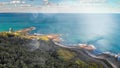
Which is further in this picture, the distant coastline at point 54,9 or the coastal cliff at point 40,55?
the distant coastline at point 54,9

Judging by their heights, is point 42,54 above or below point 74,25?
above

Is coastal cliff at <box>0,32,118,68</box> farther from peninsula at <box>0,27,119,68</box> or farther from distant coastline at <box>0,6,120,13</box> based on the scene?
distant coastline at <box>0,6,120,13</box>

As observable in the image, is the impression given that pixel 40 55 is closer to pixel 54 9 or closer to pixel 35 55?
pixel 35 55

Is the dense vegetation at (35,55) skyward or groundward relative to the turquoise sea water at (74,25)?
skyward

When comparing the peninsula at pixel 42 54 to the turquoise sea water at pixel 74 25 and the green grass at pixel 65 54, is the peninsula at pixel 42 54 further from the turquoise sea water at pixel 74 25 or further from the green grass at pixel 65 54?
the turquoise sea water at pixel 74 25

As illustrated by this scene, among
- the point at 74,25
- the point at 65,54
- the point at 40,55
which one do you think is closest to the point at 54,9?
the point at 74,25

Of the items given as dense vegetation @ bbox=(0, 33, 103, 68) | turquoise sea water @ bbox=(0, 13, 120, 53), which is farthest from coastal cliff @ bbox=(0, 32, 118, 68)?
turquoise sea water @ bbox=(0, 13, 120, 53)

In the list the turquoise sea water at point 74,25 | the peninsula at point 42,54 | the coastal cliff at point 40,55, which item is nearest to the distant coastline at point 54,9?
the turquoise sea water at point 74,25

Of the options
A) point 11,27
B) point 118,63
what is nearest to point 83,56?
point 118,63

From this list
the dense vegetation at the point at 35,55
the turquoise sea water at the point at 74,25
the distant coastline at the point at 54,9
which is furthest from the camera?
the distant coastline at the point at 54,9
